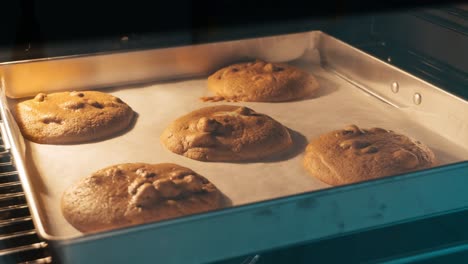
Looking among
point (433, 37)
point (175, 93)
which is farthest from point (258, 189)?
point (433, 37)

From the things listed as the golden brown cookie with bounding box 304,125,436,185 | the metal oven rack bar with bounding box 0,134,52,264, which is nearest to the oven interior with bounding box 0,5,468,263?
the metal oven rack bar with bounding box 0,134,52,264

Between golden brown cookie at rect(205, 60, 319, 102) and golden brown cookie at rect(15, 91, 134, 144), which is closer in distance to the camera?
golden brown cookie at rect(15, 91, 134, 144)

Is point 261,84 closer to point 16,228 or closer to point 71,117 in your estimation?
point 71,117

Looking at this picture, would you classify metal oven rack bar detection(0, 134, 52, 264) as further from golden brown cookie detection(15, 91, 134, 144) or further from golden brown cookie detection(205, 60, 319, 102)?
golden brown cookie detection(205, 60, 319, 102)

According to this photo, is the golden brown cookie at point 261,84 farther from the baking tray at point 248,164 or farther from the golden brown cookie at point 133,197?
the golden brown cookie at point 133,197

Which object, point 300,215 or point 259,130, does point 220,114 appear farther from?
point 300,215

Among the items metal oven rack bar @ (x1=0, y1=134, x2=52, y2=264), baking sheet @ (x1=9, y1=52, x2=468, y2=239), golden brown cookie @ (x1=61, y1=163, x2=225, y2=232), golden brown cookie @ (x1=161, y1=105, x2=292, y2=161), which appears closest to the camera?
metal oven rack bar @ (x1=0, y1=134, x2=52, y2=264)
